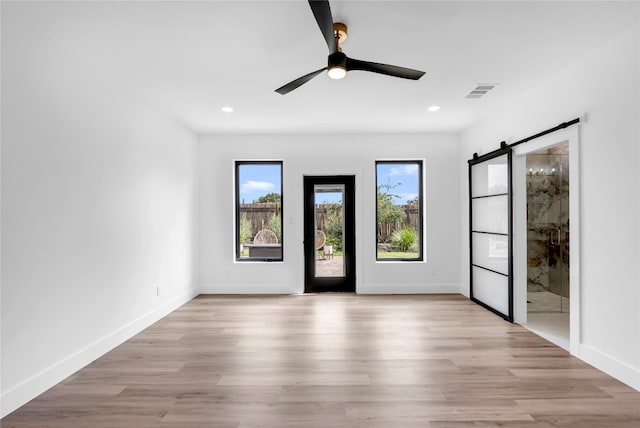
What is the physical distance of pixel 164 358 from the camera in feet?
9.69

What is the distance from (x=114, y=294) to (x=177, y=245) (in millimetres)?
1397

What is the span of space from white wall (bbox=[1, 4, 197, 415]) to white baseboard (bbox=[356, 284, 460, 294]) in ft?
10.1

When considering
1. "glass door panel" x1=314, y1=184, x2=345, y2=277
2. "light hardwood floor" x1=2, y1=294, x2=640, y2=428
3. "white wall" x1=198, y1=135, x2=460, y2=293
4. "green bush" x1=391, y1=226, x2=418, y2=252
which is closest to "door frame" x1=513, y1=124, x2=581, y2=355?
"light hardwood floor" x1=2, y1=294, x2=640, y2=428

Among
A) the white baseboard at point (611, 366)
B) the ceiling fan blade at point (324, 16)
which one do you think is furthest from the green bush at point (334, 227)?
the ceiling fan blade at point (324, 16)

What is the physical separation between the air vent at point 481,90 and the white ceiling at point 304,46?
0.28 ft

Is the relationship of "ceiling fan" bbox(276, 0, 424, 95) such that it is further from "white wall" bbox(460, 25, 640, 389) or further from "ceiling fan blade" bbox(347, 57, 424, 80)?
"white wall" bbox(460, 25, 640, 389)

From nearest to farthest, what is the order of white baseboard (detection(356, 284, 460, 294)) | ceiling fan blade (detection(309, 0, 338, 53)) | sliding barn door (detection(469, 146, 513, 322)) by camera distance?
1. ceiling fan blade (detection(309, 0, 338, 53))
2. sliding barn door (detection(469, 146, 513, 322))
3. white baseboard (detection(356, 284, 460, 294))

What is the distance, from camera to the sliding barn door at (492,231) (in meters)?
3.96

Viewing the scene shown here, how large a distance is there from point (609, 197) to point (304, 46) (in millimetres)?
2676

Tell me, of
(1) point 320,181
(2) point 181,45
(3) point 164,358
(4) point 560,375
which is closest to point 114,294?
(3) point 164,358

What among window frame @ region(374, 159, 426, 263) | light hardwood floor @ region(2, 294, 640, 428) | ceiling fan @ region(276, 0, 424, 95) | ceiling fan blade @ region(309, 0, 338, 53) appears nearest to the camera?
ceiling fan blade @ region(309, 0, 338, 53)

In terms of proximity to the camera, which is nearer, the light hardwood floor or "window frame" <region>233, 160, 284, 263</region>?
the light hardwood floor

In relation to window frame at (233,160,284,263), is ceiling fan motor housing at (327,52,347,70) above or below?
above

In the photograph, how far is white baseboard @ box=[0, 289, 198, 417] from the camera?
2.17 metres
